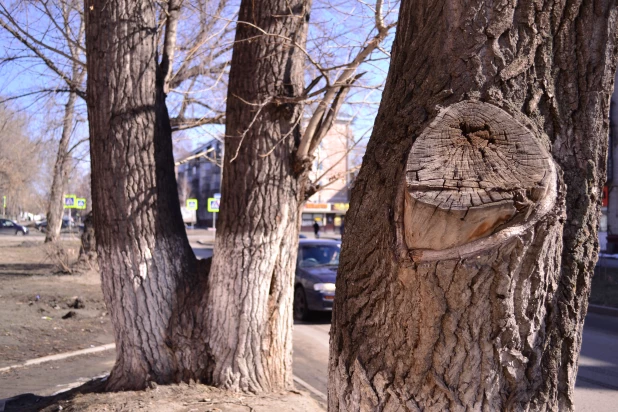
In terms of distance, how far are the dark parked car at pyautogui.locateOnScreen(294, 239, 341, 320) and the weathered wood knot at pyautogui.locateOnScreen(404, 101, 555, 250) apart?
29.5ft

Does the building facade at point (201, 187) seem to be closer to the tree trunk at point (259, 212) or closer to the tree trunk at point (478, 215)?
the tree trunk at point (259, 212)

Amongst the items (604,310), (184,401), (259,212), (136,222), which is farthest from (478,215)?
(604,310)

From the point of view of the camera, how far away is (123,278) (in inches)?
193

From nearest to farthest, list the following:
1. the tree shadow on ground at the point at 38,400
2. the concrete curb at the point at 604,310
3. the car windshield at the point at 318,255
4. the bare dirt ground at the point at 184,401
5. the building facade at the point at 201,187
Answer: the bare dirt ground at the point at 184,401 < the tree shadow on ground at the point at 38,400 < the concrete curb at the point at 604,310 < the car windshield at the point at 318,255 < the building facade at the point at 201,187

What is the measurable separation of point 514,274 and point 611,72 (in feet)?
3.02

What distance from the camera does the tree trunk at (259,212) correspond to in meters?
4.86

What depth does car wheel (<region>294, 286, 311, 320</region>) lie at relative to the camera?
12094 millimetres

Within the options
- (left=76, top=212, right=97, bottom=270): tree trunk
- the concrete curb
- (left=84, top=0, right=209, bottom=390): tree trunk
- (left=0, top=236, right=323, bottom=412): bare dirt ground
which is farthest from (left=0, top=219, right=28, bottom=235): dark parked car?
(left=84, top=0, right=209, bottom=390): tree trunk

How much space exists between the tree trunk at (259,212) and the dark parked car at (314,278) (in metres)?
5.89

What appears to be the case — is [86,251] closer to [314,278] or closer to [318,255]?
[318,255]

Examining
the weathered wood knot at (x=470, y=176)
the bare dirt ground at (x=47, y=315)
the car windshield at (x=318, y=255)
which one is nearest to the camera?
the weathered wood knot at (x=470, y=176)

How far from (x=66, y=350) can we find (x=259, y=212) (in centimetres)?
479

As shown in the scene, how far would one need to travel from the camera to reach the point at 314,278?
474 inches

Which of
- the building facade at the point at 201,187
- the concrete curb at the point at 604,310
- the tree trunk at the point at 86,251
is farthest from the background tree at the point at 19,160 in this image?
the building facade at the point at 201,187
